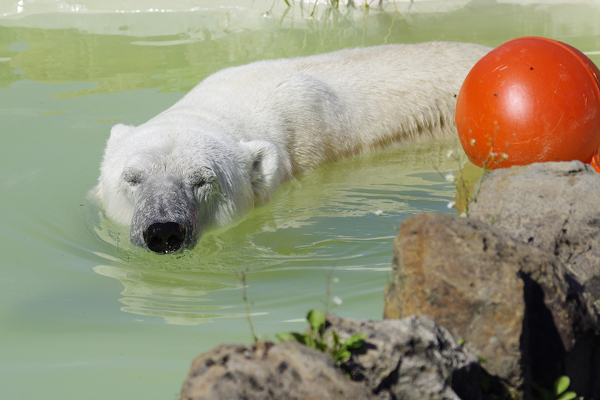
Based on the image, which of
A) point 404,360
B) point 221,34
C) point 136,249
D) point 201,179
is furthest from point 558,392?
point 221,34

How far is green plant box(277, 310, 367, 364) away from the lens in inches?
65.9

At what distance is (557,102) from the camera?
3510mm

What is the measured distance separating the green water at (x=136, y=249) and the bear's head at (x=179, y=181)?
14 cm

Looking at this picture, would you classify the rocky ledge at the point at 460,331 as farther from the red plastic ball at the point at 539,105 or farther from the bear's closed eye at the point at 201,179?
the bear's closed eye at the point at 201,179

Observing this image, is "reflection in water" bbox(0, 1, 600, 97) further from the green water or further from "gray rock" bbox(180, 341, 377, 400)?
"gray rock" bbox(180, 341, 377, 400)

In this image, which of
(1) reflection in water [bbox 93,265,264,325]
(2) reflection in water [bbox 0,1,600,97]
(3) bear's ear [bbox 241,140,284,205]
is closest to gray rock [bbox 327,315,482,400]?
(1) reflection in water [bbox 93,265,264,325]

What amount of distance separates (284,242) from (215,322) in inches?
44.7

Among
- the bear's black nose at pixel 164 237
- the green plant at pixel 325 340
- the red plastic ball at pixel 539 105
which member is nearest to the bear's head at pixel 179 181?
the bear's black nose at pixel 164 237

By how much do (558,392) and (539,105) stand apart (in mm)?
2018

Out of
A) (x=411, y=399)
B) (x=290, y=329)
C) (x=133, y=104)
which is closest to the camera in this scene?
(x=411, y=399)

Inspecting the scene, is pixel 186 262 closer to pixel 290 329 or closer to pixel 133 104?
pixel 290 329

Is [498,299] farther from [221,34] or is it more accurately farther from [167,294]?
[221,34]

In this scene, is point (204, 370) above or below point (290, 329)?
above

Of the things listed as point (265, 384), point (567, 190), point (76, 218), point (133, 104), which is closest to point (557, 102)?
point (567, 190)
